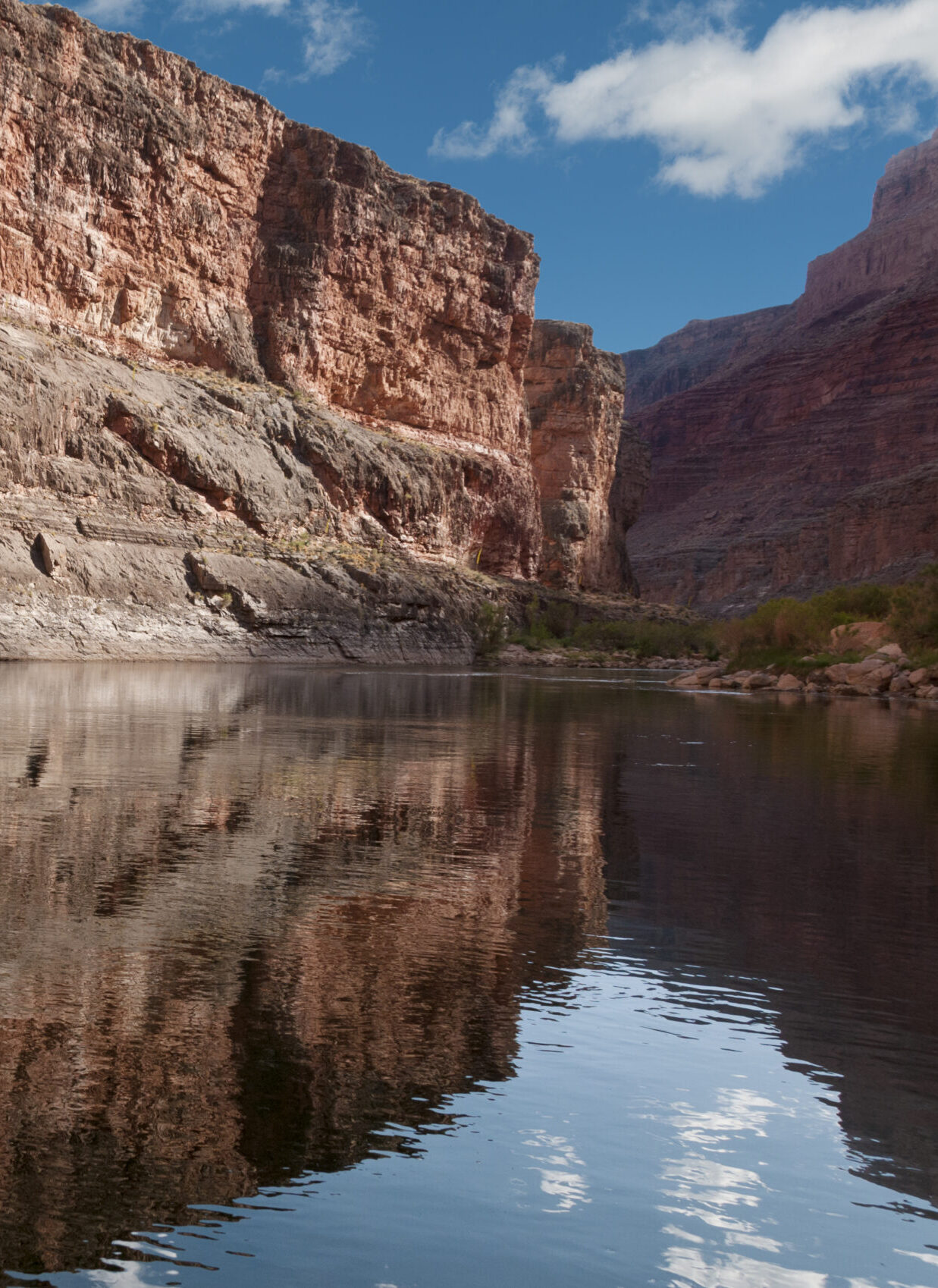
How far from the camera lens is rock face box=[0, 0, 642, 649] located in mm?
53688

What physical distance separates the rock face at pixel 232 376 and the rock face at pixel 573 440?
472 inches

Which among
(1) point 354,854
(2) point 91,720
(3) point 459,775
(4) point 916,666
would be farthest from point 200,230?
(1) point 354,854

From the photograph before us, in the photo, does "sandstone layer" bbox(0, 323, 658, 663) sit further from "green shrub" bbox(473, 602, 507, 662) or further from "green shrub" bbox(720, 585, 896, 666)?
"green shrub" bbox(720, 585, 896, 666)

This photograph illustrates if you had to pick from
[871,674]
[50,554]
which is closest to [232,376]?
[50,554]

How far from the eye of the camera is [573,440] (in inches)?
4717

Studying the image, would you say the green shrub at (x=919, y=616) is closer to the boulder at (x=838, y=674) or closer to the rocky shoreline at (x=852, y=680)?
the rocky shoreline at (x=852, y=680)

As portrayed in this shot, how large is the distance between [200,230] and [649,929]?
2991 inches

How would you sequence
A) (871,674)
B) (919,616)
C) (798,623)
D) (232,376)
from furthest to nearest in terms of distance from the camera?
(232,376) → (798,623) → (919,616) → (871,674)

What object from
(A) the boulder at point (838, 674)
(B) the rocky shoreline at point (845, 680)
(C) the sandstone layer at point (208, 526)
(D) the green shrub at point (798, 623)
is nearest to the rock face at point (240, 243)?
(C) the sandstone layer at point (208, 526)

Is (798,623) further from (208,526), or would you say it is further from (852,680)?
(208,526)

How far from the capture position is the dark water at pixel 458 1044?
118 inches

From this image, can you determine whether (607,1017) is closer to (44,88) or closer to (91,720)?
(91,720)

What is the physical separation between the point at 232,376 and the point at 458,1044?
246 feet

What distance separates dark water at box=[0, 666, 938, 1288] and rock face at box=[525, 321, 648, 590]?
106141mm
